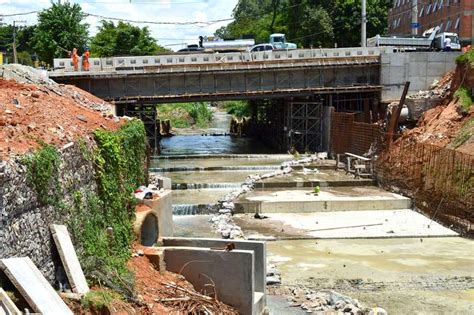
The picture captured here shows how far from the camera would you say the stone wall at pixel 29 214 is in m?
8.17

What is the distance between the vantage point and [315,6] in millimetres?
71188

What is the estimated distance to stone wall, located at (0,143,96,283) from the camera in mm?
8172

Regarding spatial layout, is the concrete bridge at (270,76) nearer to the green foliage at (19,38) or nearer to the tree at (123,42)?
the tree at (123,42)

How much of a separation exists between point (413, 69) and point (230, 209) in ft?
72.5

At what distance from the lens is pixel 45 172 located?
9438 millimetres

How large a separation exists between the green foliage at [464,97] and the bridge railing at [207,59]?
42.1 ft

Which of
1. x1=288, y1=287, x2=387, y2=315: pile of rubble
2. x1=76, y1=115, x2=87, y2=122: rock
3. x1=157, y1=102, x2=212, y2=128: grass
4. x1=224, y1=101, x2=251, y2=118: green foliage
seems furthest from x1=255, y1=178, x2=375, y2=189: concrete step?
x1=224, y1=101, x2=251, y2=118: green foliage

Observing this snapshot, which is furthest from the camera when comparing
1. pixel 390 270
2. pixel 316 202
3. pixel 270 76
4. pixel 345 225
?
pixel 270 76

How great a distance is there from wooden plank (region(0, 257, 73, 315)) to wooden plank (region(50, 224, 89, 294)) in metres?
1.11

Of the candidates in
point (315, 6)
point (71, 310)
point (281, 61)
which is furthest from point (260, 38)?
point (71, 310)

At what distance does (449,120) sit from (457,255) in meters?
10.9

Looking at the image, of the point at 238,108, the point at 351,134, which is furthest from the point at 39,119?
the point at 238,108

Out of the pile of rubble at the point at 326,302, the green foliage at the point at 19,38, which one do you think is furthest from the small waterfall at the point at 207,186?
the green foliage at the point at 19,38

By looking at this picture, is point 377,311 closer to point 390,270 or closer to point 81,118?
point 390,270
